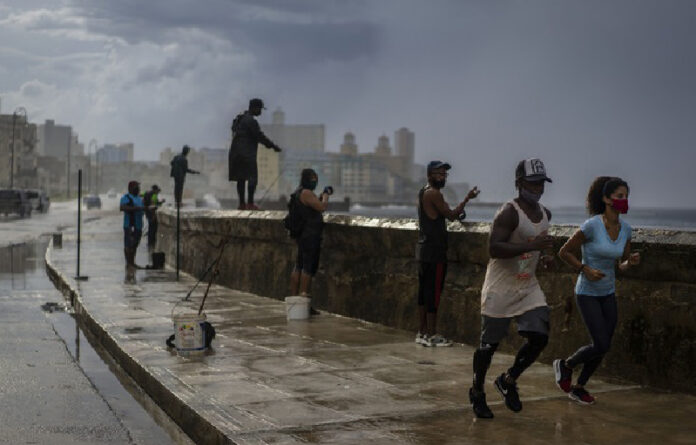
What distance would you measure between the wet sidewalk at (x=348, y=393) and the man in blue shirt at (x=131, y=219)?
735cm

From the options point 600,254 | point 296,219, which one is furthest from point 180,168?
point 600,254

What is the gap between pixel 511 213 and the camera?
253 inches

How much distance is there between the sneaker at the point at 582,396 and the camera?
22.5ft

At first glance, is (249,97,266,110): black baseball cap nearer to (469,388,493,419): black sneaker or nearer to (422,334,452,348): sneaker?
(422,334,452,348): sneaker

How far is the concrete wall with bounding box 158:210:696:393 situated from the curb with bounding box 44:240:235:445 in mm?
2731

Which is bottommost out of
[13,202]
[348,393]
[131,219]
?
[348,393]

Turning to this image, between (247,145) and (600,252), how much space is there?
1023 cm

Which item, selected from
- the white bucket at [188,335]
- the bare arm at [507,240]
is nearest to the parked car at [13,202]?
the white bucket at [188,335]

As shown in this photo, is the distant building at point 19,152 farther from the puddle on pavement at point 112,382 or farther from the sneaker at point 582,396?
the sneaker at point 582,396

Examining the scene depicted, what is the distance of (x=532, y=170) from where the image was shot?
641 centimetres

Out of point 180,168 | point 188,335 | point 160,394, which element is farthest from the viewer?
point 180,168

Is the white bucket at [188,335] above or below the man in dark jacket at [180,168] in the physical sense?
below

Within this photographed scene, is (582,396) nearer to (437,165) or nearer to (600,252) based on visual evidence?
(600,252)

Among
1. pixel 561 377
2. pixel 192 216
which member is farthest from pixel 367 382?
pixel 192 216
